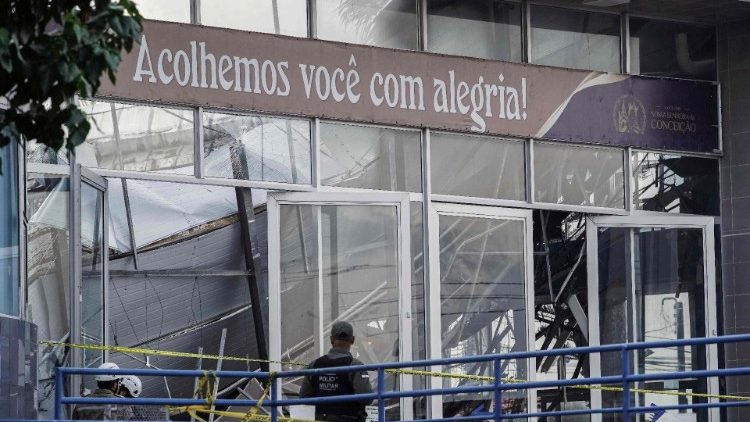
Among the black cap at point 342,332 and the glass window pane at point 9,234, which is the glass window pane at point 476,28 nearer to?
the black cap at point 342,332

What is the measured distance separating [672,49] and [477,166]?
128 inches

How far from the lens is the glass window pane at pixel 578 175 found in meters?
17.3

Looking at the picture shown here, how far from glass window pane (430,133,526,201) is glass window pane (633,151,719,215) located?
5.61 feet

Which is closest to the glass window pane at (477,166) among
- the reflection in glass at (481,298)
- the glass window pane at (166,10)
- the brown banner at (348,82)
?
the brown banner at (348,82)

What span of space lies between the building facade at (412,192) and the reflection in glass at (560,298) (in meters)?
0.03

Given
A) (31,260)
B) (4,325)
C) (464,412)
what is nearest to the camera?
(4,325)

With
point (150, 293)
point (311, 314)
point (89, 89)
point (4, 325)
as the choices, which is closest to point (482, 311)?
point (311, 314)

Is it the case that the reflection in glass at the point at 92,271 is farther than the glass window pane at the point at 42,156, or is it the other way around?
the reflection in glass at the point at 92,271

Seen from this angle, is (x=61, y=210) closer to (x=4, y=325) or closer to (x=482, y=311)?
(x=4, y=325)

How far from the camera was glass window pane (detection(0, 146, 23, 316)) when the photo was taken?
12.0 meters

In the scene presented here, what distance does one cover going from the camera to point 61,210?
14.1 metres

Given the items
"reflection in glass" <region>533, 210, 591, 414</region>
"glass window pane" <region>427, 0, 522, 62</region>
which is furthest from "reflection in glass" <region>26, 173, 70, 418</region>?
"reflection in glass" <region>533, 210, 591, 414</region>

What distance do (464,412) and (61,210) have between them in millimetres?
4841

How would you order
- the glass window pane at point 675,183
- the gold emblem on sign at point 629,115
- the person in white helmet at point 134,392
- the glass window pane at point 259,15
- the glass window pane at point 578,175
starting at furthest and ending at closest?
the glass window pane at point 675,183
the gold emblem on sign at point 629,115
the glass window pane at point 578,175
the glass window pane at point 259,15
the person in white helmet at point 134,392
